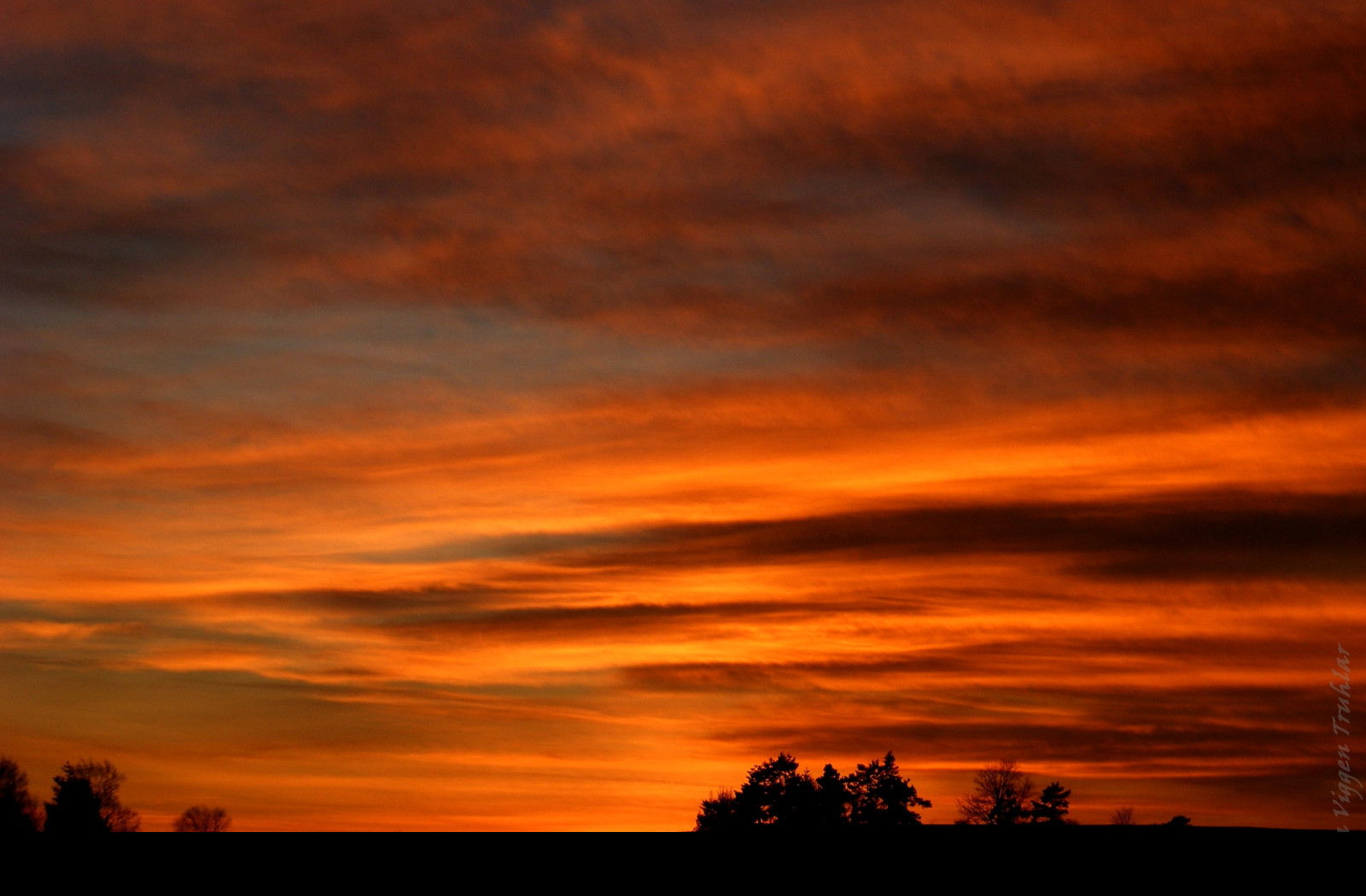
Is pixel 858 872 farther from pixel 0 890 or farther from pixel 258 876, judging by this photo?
pixel 0 890

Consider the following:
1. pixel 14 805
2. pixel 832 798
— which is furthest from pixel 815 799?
pixel 14 805

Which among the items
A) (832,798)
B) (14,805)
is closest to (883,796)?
(832,798)

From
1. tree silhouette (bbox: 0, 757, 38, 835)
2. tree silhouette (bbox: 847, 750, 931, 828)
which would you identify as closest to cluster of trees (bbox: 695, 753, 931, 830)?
tree silhouette (bbox: 847, 750, 931, 828)

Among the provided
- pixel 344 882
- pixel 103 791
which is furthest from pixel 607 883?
pixel 103 791

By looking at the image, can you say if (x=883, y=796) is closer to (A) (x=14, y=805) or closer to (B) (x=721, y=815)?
(B) (x=721, y=815)

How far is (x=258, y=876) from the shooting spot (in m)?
32.7

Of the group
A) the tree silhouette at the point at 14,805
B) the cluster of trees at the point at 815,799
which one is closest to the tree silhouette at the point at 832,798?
the cluster of trees at the point at 815,799

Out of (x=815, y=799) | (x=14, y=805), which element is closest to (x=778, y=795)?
(x=815, y=799)

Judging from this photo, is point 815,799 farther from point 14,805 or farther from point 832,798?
point 14,805

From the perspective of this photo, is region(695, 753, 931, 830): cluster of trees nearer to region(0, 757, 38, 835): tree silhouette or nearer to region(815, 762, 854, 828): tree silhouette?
region(815, 762, 854, 828): tree silhouette

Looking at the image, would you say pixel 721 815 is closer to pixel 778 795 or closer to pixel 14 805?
pixel 778 795

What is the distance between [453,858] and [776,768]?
68660 millimetres

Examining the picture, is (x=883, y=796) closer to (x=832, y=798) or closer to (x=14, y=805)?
(x=832, y=798)

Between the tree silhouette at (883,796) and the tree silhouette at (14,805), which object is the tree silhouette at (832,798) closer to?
the tree silhouette at (883,796)
